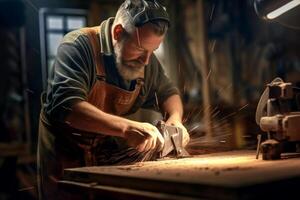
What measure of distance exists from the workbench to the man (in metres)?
0.42

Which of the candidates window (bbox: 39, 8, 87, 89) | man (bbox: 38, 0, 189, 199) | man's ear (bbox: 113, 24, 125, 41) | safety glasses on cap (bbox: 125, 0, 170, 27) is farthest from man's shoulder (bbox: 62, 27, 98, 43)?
window (bbox: 39, 8, 87, 89)

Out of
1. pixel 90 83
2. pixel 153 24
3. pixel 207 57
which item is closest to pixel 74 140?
pixel 90 83

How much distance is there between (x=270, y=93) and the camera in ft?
8.87

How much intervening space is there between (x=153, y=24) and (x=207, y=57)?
121 inches

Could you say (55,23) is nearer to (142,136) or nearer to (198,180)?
(142,136)

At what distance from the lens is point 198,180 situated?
1874 millimetres

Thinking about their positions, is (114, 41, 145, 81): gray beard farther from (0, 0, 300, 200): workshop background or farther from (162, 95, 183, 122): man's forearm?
(0, 0, 300, 200): workshop background

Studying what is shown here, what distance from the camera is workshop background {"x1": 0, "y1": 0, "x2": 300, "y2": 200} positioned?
250 inches

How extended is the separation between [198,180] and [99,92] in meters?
1.43

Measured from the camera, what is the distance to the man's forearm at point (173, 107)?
3400 millimetres

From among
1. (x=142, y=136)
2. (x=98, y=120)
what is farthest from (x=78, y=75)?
(x=142, y=136)

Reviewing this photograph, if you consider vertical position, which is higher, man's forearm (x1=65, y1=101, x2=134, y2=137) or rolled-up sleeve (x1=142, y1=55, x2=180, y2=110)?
rolled-up sleeve (x1=142, y1=55, x2=180, y2=110)

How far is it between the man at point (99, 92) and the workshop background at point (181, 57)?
2.79m

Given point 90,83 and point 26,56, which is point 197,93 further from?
point 90,83
